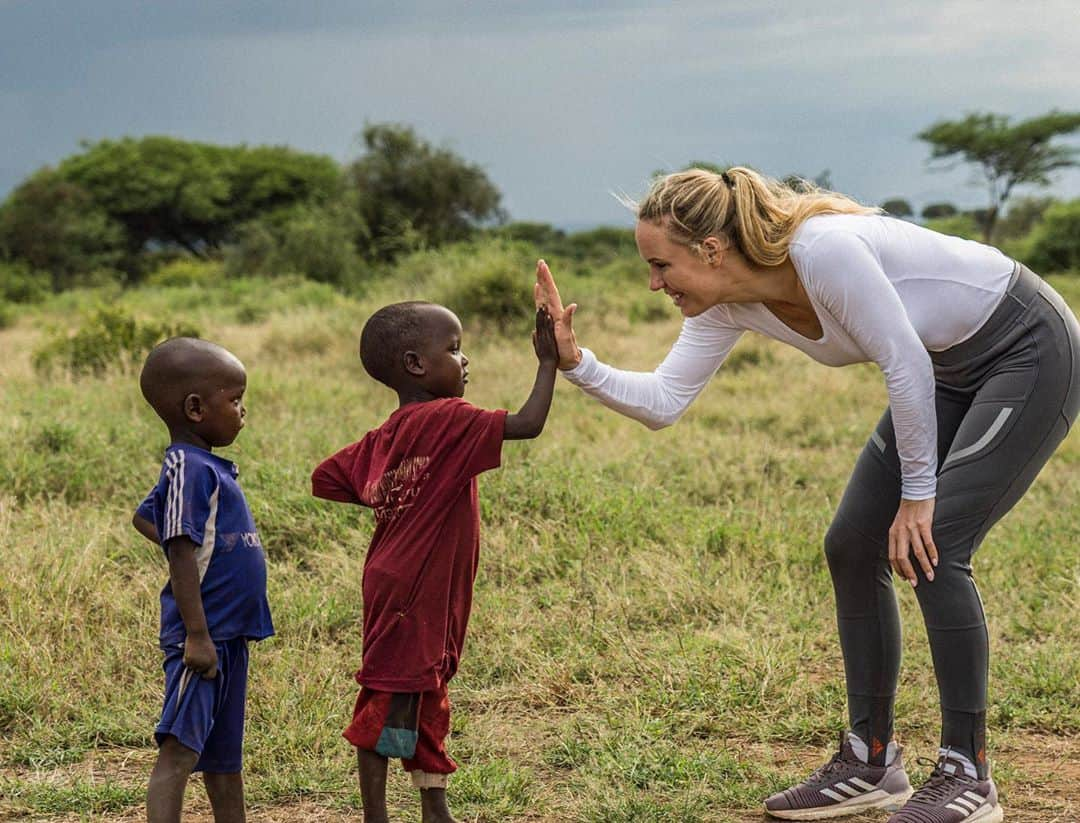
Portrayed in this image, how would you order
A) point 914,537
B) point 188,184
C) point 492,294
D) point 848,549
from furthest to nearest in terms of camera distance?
point 188,184 < point 492,294 < point 848,549 < point 914,537

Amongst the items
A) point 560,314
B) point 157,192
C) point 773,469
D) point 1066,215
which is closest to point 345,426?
point 773,469

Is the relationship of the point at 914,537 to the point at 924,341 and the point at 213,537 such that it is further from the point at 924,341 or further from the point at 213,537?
the point at 213,537

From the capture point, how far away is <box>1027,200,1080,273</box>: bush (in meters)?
25.6

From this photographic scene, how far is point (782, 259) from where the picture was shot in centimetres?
289

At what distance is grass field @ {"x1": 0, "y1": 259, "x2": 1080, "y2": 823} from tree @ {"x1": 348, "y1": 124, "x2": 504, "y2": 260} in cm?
1647

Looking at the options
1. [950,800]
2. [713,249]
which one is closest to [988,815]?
[950,800]

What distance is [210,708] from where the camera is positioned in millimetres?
2621

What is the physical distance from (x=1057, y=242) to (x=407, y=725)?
85.0ft

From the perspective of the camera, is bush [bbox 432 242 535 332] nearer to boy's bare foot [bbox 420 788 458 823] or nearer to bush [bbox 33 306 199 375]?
bush [bbox 33 306 199 375]

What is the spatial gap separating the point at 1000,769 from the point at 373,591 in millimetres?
1845

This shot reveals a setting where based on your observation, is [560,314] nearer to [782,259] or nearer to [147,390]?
[782,259]

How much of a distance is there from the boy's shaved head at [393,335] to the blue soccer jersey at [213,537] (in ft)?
1.23

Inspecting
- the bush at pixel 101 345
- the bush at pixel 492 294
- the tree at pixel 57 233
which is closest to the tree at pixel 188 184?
the tree at pixel 57 233

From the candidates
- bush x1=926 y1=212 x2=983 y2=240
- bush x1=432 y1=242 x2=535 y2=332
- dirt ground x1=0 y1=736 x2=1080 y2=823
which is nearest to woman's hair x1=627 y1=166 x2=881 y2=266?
dirt ground x1=0 y1=736 x2=1080 y2=823
